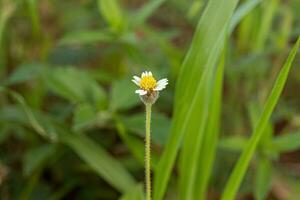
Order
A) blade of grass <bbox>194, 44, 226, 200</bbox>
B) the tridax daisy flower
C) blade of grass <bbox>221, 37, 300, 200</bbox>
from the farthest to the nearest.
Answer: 1. blade of grass <bbox>194, 44, 226, 200</bbox>
2. blade of grass <bbox>221, 37, 300, 200</bbox>
3. the tridax daisy flower

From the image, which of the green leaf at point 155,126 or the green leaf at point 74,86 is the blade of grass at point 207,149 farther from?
the green leaf at point 74,86

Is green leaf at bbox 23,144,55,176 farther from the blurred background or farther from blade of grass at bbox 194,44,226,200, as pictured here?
blade of grass at bbox 194,44,226,200

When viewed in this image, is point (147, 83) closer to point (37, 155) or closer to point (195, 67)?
point (195, 67)

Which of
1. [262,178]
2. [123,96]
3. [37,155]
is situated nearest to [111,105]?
[123,96]

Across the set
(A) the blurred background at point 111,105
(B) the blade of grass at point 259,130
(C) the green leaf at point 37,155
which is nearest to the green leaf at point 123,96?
(A) the blurred background at point 111,105

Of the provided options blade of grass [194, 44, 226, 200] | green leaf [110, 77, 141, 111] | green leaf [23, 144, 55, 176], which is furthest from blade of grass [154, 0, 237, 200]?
green leaf [23, 144, 55, 176]

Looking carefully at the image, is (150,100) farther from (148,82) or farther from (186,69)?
(186,69)
